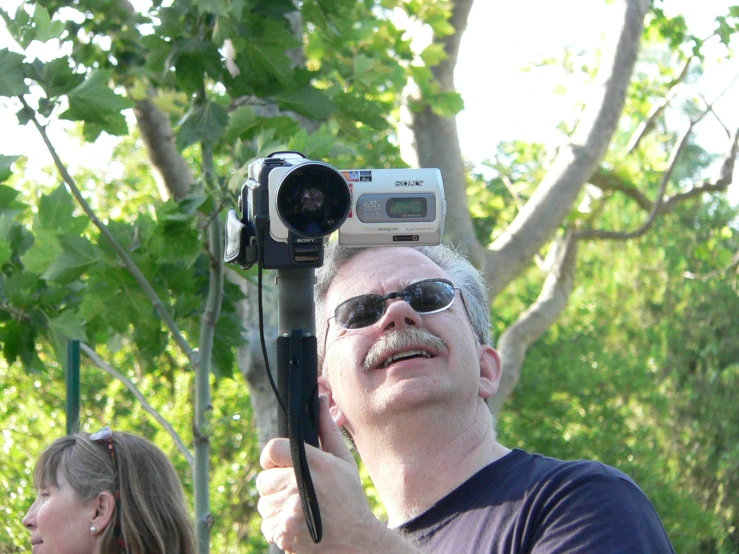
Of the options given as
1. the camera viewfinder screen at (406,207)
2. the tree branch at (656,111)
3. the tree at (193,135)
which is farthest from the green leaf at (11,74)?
the tree branch at (656,111)

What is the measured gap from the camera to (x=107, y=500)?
2551 millimetres

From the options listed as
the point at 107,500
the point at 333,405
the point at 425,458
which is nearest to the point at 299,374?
the point at 425,458

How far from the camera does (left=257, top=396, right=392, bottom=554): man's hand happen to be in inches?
54.0

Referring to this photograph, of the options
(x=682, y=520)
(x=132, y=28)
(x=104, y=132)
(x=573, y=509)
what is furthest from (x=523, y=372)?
(x=573, y=509)

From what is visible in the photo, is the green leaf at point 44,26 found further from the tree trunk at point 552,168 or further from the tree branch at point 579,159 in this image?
the tree branch at point 579,159

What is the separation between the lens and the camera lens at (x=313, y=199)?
4.73 feet

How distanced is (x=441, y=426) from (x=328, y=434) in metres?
0.70

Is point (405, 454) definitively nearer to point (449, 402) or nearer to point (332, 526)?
point (449, 402)

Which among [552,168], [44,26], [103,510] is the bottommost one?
[103,510]

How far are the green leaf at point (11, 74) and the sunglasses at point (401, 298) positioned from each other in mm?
989

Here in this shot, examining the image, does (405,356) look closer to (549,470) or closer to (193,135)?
(549,470)

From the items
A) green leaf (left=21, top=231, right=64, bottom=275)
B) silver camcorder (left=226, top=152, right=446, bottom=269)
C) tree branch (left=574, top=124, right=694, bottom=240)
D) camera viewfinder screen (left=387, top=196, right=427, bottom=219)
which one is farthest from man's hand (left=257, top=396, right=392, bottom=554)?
tree branch (left=574, top=124, right=694, bottom=240)

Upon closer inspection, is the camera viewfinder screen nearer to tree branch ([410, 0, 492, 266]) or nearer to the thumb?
the thumb

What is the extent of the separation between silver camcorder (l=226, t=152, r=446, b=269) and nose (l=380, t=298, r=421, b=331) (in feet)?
1.73
